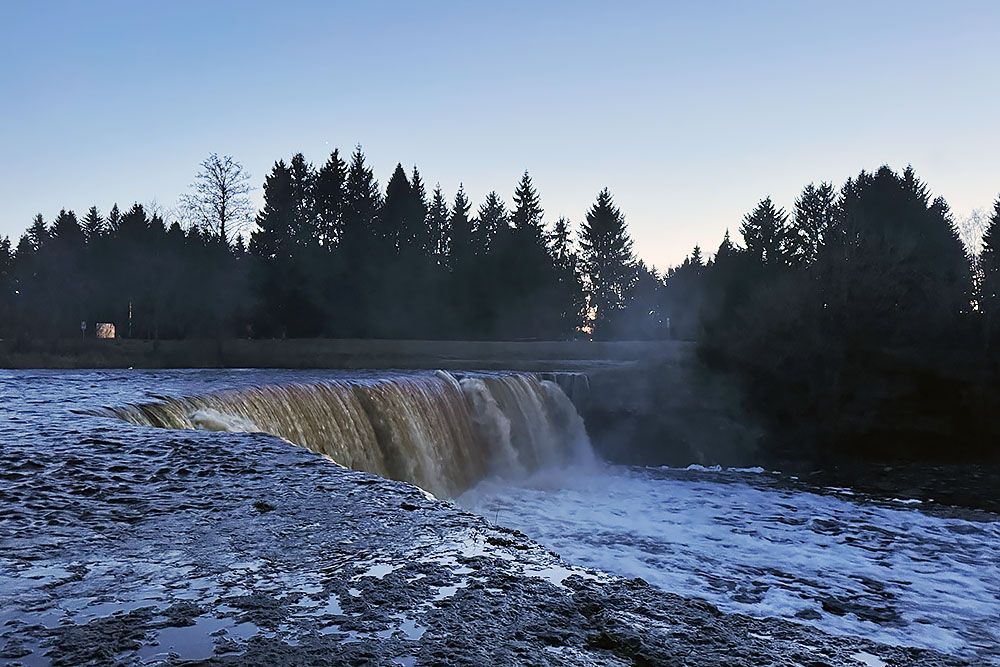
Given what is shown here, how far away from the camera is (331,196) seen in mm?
58312

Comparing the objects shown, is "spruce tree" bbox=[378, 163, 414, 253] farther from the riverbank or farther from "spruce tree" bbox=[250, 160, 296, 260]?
the riverbank

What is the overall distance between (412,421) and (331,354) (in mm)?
22497

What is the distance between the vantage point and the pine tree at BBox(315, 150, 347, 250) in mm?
57438

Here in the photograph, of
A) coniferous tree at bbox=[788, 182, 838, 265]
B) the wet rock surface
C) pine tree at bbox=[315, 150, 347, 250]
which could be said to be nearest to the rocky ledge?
the wet rock surface

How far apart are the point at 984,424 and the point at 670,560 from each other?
70.7 feet

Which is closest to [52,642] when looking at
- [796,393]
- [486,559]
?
[486,559]

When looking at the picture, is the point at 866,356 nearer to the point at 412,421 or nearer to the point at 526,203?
the point at 412,421

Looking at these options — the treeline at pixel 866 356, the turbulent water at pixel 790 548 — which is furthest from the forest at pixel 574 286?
the turbulent water at pixel 790 548

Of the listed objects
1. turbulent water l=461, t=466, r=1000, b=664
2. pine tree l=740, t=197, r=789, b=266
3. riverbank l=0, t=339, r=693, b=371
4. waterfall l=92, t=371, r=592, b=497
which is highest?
pine tree l=740, t=197, r=789, b=266

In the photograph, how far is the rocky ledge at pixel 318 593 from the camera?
2945mm

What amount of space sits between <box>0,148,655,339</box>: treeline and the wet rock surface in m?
32.5

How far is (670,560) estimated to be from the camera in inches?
433

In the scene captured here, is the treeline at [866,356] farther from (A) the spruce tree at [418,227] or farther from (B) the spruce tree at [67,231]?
(B) the spruce tree at [67,231]

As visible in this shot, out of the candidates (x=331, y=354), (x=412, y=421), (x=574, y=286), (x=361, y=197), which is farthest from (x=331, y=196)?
(x=412, y=421)
